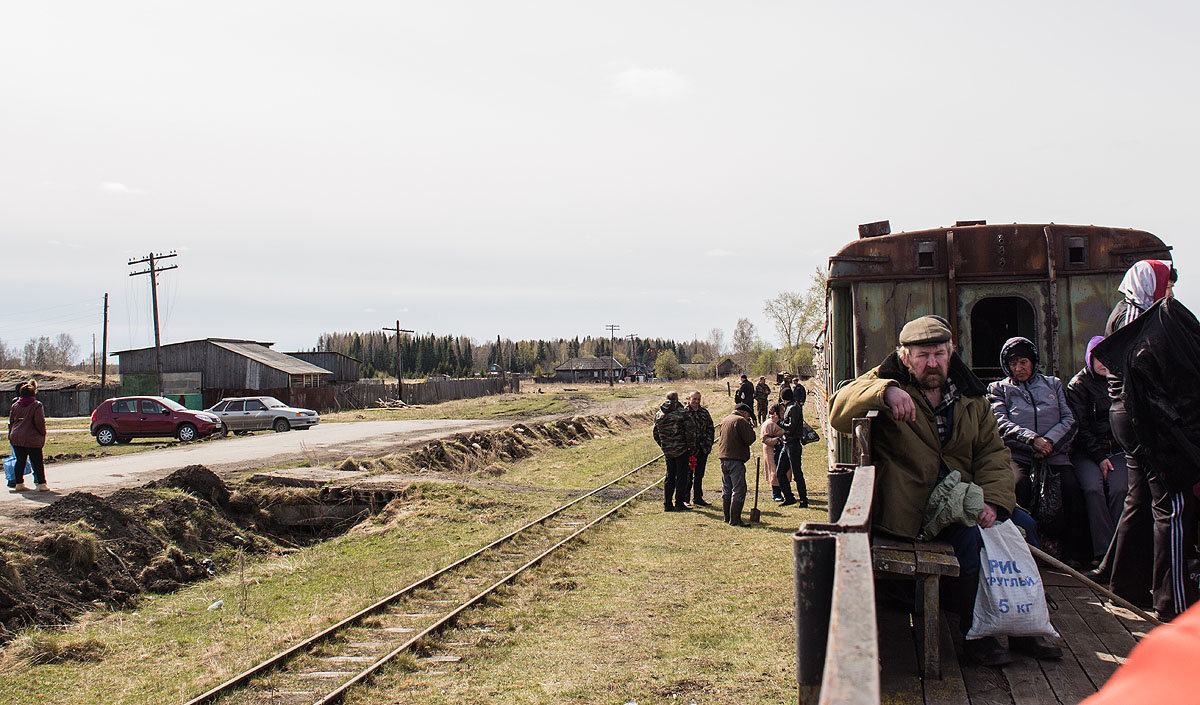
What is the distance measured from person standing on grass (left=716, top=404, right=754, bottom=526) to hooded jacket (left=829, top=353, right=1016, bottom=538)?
7.05m

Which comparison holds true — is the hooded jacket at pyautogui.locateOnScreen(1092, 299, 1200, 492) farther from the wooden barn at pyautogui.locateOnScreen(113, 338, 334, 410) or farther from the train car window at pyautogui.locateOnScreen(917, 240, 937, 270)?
the wooden barn at pyautogui.locateOnScreen(113, 338, 334, 410)

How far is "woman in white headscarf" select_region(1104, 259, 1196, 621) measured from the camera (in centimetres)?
436

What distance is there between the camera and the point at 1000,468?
419 centimetres

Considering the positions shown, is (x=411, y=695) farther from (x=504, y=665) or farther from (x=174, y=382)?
(x=174, y=382)

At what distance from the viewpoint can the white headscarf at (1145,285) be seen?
452 cm

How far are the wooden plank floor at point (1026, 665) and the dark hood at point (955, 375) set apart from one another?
1274 mm

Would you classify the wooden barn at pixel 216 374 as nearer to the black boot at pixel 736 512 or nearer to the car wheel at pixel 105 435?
the car wheel at pixel 105 435

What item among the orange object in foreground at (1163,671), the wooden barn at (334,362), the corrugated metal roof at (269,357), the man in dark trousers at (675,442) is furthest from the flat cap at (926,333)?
the wooden barn at (334,362)

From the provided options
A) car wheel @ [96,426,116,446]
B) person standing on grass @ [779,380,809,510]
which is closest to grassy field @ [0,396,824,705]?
person standing on grass @ [779,380,809,510]

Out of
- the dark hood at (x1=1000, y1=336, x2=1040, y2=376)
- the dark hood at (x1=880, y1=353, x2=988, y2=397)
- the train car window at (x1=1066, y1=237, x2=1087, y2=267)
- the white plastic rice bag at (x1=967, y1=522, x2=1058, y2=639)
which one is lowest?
the white plastic rice bag at (x1=967, y1=522, x2=1058, y2=639)

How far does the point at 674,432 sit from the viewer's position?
1258cm

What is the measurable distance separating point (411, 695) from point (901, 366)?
14.1ft

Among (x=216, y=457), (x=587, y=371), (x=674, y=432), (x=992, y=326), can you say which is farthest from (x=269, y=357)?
(x=587, y=371)

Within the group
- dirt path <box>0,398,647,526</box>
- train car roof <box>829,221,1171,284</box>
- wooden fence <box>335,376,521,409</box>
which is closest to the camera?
train car roof <box>829,221,1171,284</box>
